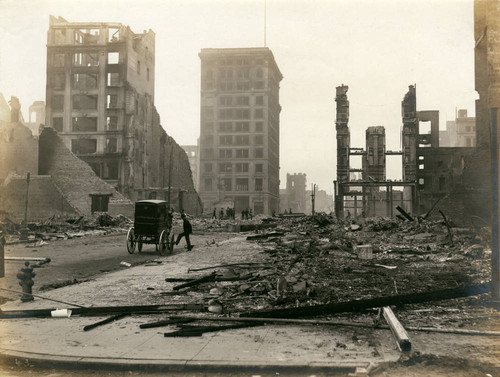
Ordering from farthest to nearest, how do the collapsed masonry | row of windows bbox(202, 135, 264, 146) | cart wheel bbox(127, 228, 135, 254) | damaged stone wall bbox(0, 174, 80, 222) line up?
1. row of windows bbox(202, 135, 264, 146)
2. the collapsed masonry
3. damaged stone wall bbox(0, 174, 80, 222)
4. cart wheel bbox(127, 228, 135, 254)

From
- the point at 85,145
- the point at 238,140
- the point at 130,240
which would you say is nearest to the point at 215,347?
the point at 130,240

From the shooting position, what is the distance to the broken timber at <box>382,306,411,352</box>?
15.4 ft

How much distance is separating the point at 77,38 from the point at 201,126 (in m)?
29.9

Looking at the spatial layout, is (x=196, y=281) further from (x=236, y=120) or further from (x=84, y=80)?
(x=236, y=120)

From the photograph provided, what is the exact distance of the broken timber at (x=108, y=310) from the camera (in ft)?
21.6

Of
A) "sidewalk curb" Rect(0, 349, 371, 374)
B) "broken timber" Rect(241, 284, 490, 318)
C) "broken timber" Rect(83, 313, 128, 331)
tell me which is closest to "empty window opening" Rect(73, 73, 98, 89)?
"broken timber" Rect(83, 313, 128, 331)

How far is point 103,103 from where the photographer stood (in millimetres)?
55312

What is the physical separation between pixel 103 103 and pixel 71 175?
635 inches

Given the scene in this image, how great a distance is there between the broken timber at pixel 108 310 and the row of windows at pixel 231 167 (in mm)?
74364

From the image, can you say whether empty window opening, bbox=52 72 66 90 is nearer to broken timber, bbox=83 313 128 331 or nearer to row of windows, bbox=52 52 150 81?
row of windows, bbox=52 52 150 81

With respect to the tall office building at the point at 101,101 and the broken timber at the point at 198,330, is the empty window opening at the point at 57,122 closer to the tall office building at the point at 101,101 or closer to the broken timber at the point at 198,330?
the tall office building at the point at 101,101

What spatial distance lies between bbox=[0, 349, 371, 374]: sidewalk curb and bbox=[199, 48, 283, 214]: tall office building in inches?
2978

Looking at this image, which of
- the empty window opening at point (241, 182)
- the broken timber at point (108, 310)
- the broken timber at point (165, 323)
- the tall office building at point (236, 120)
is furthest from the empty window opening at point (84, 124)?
the broken timber at point (165, 323)

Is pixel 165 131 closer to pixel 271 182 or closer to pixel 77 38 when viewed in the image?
pixel 77 38
